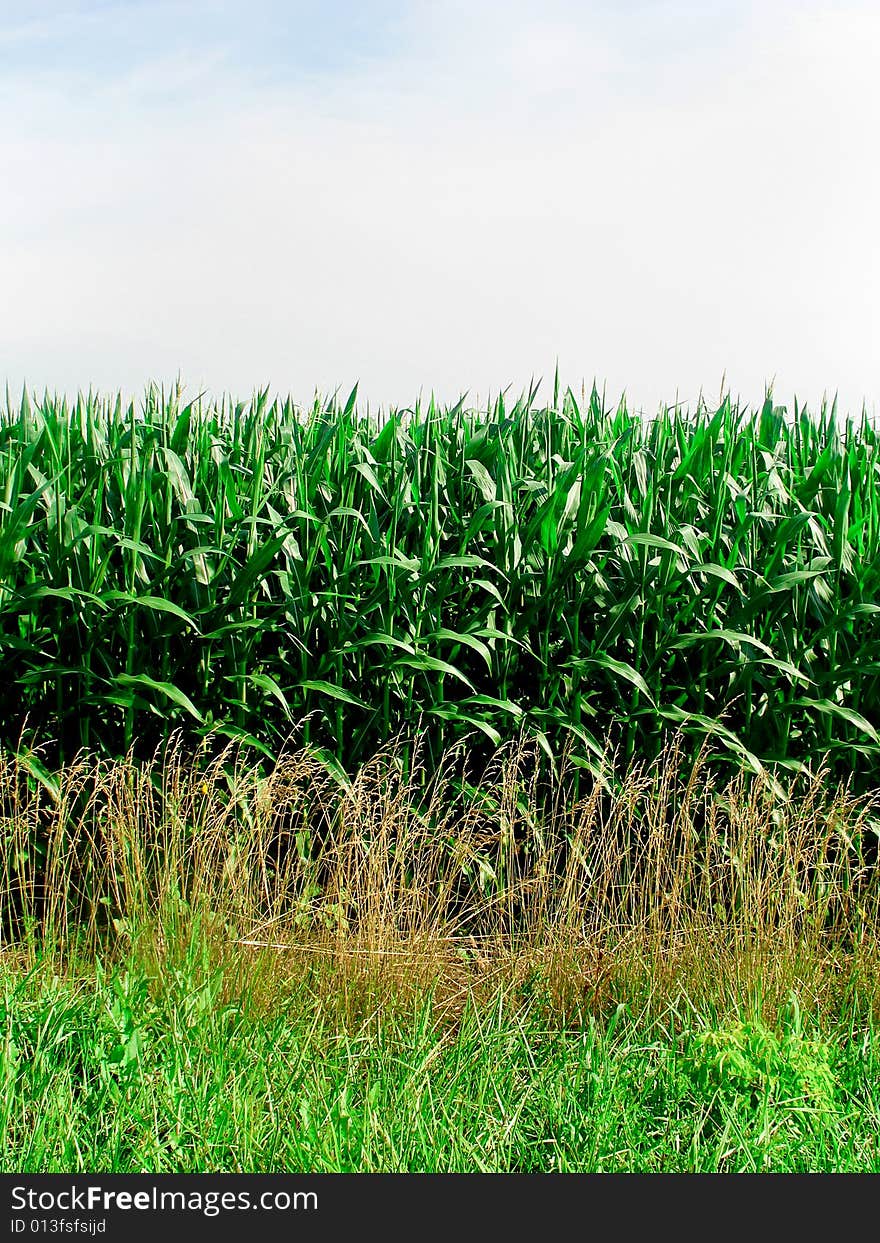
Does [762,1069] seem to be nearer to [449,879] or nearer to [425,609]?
[449,879]

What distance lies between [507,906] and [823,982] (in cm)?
113

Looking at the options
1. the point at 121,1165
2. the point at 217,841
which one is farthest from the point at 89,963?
the point at 121,1165

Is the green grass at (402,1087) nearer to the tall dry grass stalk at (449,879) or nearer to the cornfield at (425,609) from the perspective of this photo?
the tall dry grass stalk at (449,879)

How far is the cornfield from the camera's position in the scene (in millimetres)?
3932

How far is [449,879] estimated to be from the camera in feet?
11.7

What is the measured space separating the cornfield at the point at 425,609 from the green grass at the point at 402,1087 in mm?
974

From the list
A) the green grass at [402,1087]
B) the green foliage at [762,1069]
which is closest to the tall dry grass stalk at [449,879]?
the green grass at [402,1087]

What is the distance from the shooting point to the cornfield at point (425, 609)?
393cm

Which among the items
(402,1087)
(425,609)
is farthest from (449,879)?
(425,609)

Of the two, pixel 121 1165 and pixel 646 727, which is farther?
pixel 646 727

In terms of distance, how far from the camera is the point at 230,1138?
278 centimetres

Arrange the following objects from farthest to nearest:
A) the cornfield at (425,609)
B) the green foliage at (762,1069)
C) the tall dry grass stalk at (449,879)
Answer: the cornfield at (425,609) < the tall dry grass stalk at (449,879) < the green foliage at (762,1069)

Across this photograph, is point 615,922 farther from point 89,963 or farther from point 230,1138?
point 89,963

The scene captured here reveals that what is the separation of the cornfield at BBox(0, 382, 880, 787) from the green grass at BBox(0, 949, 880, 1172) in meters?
0.97
